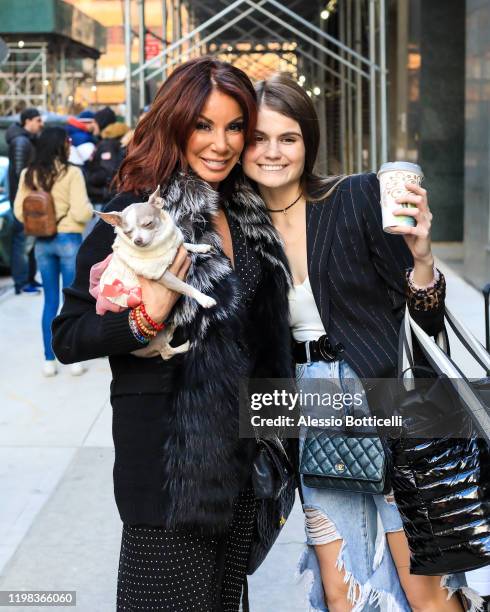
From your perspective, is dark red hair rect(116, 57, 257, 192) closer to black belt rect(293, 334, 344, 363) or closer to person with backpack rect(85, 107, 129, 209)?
black belt rect(293, 334, 344, 363)

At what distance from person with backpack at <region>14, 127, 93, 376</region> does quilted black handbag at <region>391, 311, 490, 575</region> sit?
17.9 feet

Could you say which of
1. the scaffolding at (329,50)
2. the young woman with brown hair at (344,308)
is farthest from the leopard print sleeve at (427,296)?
Answer: the scaffolding at (329,50)

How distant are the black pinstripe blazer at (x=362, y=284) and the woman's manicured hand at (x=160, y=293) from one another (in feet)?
1.74

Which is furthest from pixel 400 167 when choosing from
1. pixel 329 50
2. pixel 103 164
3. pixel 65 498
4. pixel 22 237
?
pixel 329 50

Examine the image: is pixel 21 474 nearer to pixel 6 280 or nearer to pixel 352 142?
pixel 6 280

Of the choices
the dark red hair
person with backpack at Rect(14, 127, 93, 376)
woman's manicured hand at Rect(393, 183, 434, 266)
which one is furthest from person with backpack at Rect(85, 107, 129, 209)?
woman's manicured hand at Rect(393, 183, 434, 266)

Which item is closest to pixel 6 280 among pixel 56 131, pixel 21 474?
pixel 56 131

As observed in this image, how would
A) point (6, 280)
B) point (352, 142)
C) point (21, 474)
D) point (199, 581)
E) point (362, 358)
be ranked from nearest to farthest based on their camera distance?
1. point (199, 581)
2. point (362, 358)
3. point (21, 474)
4. point (6, 280)
5. point (352, 142)

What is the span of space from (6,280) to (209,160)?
1071cm

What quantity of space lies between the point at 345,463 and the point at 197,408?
53 centimetres

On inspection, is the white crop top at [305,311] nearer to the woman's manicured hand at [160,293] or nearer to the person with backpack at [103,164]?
the woman's manicured hand at [160,293]

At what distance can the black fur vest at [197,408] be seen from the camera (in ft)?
7.83

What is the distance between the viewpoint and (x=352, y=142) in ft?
63.2

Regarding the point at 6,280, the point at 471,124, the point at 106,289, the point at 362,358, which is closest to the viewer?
the point at 106,289
